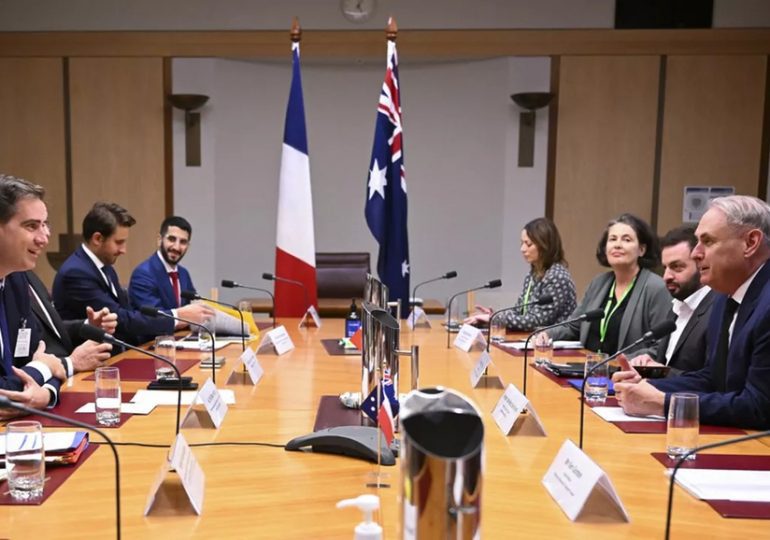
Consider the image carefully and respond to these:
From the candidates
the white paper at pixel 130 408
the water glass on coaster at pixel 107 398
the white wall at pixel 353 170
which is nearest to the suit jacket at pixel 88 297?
the white paper at pixel 130 408

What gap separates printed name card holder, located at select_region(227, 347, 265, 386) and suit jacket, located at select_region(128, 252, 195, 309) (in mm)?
1390

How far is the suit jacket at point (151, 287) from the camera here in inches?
145

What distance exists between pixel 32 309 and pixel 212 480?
154cm

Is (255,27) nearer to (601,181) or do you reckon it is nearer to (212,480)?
(601,181)

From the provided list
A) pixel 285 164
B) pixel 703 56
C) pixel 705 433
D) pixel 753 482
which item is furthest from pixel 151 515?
pixel 703 56

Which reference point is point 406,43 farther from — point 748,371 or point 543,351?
point 748,371

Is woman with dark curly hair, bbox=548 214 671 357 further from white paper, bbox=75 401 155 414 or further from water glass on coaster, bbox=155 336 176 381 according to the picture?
white paper, bbox=75 401 155 414

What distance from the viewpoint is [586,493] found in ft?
4.19

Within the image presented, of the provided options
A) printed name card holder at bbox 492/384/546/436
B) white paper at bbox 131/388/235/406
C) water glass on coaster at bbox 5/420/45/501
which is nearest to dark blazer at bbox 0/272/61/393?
white paper at bbox 131/388/235/406

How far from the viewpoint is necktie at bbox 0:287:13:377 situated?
6.81 feet

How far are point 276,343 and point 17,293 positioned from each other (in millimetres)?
1007

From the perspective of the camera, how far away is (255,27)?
591 centimetres

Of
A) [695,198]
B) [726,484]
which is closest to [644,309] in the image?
[726,484]

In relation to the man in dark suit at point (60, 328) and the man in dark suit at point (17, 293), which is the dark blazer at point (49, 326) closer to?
the man in dark suit at point (60, 328)
